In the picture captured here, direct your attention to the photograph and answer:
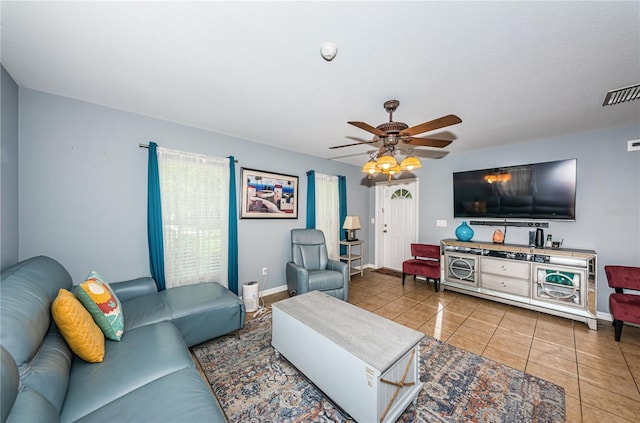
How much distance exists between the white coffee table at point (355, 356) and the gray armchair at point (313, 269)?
107 centimetres

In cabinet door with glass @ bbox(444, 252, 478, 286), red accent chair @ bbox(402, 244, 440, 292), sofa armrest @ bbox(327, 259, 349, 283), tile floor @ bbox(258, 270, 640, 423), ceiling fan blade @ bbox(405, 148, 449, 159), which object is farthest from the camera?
ceiling fan blade @ bbox(405, 148, 449, 159)

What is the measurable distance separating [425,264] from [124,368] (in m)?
4.09

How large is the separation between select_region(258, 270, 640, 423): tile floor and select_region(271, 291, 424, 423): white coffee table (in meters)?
1.14

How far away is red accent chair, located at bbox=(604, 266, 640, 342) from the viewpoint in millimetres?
2355

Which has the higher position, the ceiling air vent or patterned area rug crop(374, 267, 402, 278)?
the ceiling air vent

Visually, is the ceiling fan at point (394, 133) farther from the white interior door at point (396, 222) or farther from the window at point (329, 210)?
the white interior door at point (396, 222)

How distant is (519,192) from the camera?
138 inches

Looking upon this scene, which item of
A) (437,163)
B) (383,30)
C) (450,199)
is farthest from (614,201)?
(383,30)

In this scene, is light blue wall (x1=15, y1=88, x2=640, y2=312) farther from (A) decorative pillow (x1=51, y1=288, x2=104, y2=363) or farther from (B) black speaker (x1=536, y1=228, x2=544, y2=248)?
(A) decorative pillow (x1=51, y1=288, x2=104, y2=363)

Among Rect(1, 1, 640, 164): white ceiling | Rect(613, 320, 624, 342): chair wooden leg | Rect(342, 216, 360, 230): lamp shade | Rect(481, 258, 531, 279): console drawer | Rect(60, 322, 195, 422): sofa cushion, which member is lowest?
Rect(613, 320, 624, 342): chair wooden leg

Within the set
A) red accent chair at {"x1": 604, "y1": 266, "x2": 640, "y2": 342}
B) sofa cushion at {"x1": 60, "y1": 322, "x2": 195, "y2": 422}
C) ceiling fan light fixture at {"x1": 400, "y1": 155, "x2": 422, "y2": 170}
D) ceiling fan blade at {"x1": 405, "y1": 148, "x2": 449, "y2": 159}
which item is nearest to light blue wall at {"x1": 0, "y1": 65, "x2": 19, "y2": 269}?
sofa cushion at {"x1": 60, "y1": 322, "x2": 195, "y2": 422}

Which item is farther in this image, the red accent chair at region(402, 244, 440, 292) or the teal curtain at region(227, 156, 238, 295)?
the red accent chair at region(402, 244, 440, 292)

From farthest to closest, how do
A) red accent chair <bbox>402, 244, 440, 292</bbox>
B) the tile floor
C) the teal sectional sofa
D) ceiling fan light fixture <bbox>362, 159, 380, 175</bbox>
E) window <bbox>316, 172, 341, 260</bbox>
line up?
window <bbox>316, 172, 341, 260</bbox> → red accent chair <bbox>402, 244, 440, 292</bbox> → ceiling fan light fixture <bbox>362, 159, 380, 175</bbox> → the tile floor → the teal sectional sofa

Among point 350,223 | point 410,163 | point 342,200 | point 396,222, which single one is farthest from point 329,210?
point 410,163
